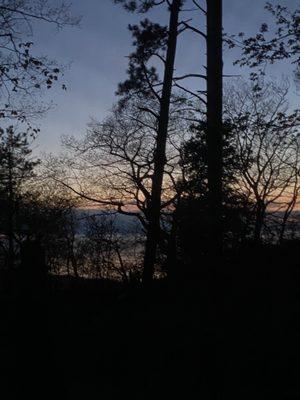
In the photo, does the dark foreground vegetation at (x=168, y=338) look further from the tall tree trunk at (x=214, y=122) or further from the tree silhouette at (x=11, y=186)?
the tree silhouette at (x=11, y=186)

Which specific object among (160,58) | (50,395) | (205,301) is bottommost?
(50,395)

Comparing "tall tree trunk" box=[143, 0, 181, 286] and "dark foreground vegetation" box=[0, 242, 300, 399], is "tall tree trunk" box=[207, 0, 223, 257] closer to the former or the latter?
"dark foreground vegetation" box=[0, 242, 300, 399]

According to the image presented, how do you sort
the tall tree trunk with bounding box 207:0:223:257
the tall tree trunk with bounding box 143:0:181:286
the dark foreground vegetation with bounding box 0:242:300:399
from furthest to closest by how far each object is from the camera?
the tall tree trunk with bounding box 143:0:181:286 → the tall tree trunk with bounding box 207:0:223:257 → the dark foreground vegetation with bounding box 0:242:300:399

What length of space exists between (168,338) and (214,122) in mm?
4869

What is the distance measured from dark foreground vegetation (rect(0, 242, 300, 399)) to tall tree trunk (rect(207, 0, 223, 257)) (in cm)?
84

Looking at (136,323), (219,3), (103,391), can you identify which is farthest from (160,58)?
(103,391)

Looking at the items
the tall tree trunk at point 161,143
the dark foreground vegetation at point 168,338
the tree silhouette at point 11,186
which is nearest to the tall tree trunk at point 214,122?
the dark foreground vegetation at point 168,338

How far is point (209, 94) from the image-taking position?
8.51 meters

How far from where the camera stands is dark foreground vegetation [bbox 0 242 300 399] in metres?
4.37

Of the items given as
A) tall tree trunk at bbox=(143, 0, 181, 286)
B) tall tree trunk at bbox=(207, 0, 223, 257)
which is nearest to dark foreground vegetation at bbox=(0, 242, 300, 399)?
tall tree trunk at bbox=(207, 0, 223, 257)

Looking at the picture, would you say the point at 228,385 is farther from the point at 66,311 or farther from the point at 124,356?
the point at 66,311

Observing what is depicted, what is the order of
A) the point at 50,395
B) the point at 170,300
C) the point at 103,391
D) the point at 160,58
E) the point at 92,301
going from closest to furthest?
the point at 50,395 → the point at 103,391 → the point at 170,300 → the point at 92,301 → the point at 160,58

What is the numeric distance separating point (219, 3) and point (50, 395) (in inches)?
341

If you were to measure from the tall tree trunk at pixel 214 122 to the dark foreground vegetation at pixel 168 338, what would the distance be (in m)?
0.84
